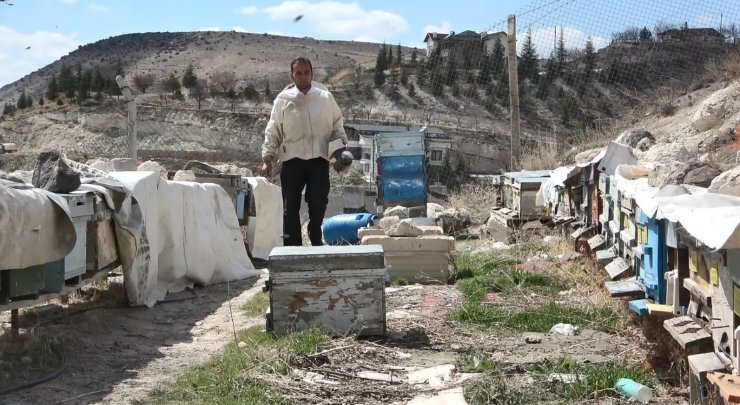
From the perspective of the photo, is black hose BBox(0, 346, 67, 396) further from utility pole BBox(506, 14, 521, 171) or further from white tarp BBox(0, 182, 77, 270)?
utility pole BBox(506, 14, 521, 171)

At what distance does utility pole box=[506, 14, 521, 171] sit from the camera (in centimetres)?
1384

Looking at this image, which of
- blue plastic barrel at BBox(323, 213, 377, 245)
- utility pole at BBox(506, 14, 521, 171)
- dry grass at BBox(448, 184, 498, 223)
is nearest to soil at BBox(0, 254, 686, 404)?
blue plastic barrel at BBox(323, 213, 377, 245)

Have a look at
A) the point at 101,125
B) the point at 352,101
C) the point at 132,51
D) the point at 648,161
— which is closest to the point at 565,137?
the point at 648,161

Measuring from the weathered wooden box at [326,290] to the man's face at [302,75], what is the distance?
2153 mm

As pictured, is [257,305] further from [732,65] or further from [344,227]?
[732,65]

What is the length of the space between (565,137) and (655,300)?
13.2 metres

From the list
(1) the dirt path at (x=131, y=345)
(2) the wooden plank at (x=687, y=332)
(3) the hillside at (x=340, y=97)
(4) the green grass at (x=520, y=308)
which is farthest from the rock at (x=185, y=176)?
(3) the hillside at (x=340, y=97)

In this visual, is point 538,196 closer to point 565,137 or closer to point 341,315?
point 341,315

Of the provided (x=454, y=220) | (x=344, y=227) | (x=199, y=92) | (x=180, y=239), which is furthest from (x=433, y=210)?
(x=199, y=92)

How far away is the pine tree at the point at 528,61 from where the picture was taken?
15500mm

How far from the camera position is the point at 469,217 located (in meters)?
13.3

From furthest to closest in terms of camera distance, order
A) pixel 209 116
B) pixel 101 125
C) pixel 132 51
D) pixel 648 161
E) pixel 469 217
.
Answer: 1. pixel 132 51
2. pixel 209 116
3. pixel 101 125
4. pixel 469 217
5. pixel 648 161

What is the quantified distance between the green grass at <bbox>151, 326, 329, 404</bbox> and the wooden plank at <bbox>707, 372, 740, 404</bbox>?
1.67 meters

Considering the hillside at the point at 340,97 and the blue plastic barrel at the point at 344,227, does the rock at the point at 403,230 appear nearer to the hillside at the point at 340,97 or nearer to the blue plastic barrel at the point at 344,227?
the blue plastic barrel at the point at 344,227
